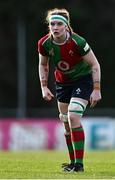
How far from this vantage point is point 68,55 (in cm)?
1252

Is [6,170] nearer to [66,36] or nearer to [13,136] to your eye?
[66,36]

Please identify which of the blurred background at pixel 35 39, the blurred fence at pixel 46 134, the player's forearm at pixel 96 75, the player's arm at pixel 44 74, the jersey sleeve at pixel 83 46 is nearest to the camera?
the jersey sleeve at pixel 83 46

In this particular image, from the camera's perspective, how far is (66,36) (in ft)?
40.8

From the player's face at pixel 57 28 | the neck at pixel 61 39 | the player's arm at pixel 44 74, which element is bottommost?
the player's arm at pixel 44 74

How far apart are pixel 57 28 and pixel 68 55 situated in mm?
428

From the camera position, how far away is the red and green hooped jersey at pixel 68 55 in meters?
12.4

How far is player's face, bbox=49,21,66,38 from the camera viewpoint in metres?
12.4

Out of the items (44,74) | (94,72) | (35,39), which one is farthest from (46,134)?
(35,39)

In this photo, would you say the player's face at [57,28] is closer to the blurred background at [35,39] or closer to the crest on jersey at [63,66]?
the crest on jersey at [63,66]

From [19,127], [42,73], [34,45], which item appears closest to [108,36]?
[34,45]

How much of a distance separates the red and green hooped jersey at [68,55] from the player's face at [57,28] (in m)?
0.16

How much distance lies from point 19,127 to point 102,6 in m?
22.8

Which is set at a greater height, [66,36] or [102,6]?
[66,36]

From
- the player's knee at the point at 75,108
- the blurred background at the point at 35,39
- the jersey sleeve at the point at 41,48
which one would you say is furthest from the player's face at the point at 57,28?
the blurred background at the point at 35,39
